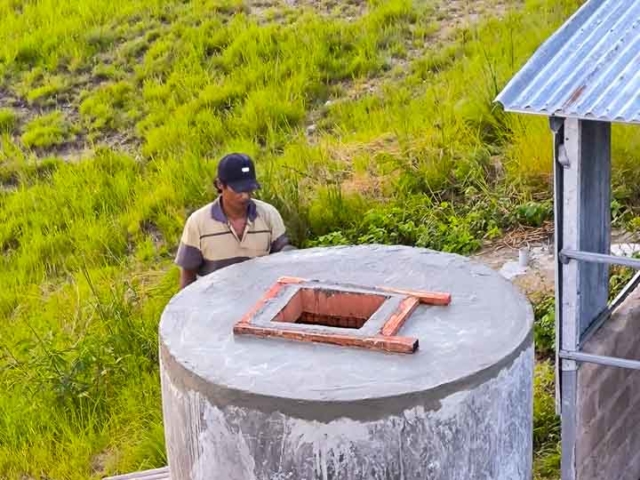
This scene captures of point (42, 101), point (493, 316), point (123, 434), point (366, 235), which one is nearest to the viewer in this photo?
point (493, 316)

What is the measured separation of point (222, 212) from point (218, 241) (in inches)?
5.6

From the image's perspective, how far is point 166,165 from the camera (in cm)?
891

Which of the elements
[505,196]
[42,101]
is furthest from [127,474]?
[42,101]

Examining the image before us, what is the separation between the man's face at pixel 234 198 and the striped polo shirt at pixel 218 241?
0.05m

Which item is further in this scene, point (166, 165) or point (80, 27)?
point (80, 27)

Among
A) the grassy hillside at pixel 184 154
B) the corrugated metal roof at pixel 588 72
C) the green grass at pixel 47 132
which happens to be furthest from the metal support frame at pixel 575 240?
the green grass at pixel 47 132

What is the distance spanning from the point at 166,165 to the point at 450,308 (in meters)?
5.19

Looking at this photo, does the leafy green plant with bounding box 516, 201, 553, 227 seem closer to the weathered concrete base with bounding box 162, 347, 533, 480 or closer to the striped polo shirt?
the striped polo shirt

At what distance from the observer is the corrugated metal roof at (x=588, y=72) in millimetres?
4055

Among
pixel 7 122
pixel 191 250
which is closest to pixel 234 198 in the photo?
pixel 191 250

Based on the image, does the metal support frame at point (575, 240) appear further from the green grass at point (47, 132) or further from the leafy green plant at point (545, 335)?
the green grass at point (47, 132)

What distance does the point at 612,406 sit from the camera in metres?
5.22

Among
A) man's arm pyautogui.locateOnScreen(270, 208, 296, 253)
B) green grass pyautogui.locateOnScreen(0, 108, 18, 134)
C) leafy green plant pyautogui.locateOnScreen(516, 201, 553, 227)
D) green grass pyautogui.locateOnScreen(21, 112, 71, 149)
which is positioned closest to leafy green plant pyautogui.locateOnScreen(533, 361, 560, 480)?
man's arm pyautogui.locateOnScreen(270, 208, 296, 253)

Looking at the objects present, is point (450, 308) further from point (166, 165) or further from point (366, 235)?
point (166, 165)
